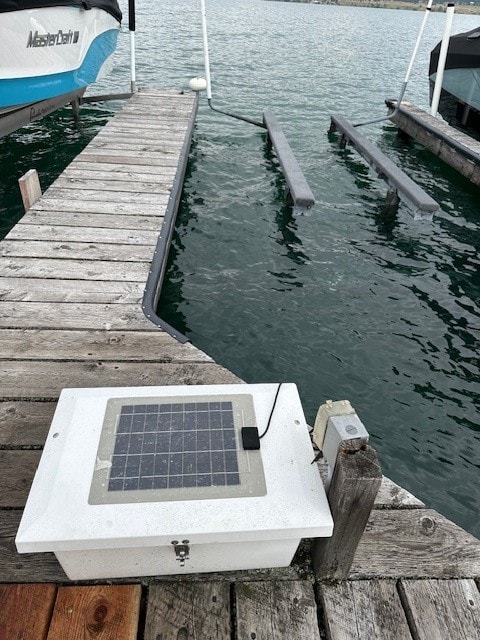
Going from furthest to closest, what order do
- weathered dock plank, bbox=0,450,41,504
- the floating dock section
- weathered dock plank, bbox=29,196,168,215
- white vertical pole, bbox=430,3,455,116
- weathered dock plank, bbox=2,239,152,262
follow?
the floating dock section < white vertical pole, bbox=430,3,455,116 < weathered dock plank, bbox=29,196,168,215 < weathered dock plank, bbox=2,239,152,262 < weathered dock plank, bbox=0,450,41,504

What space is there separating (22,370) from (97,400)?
1.56 m

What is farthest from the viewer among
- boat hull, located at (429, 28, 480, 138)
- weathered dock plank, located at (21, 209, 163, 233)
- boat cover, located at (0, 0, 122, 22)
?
boat hull, located at (429, 28, 480, 138)

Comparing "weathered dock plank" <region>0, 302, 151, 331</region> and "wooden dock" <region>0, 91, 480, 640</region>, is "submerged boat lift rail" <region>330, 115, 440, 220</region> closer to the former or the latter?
"wooden dock" <region>0, 91, 480, 640</region>

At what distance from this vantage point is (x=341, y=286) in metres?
6.77

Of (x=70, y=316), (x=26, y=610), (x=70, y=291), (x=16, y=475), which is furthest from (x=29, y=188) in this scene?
(x=26, y=610)

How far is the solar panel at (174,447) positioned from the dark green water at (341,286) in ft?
8.61

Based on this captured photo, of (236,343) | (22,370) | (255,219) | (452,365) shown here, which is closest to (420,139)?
(255,219)

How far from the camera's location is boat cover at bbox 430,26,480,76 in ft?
38.6

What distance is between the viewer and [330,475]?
2170 millimetres

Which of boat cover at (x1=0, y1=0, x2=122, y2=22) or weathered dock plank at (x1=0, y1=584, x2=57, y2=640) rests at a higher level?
boat cover at (x1=0, y1=0, x2=122, y2=22)

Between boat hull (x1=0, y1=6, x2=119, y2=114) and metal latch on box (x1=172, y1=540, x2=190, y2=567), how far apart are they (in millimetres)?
7901

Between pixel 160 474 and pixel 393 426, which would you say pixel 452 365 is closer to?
pixel 393 426

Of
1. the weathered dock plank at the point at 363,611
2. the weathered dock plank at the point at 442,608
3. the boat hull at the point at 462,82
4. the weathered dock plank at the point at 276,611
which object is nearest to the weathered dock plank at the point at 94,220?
the weathered dock plank at the point at 276,611

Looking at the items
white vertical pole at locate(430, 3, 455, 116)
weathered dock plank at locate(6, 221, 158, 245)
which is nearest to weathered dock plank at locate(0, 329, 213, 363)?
weathered dock plank at locate(6, 221, 158, 245)
